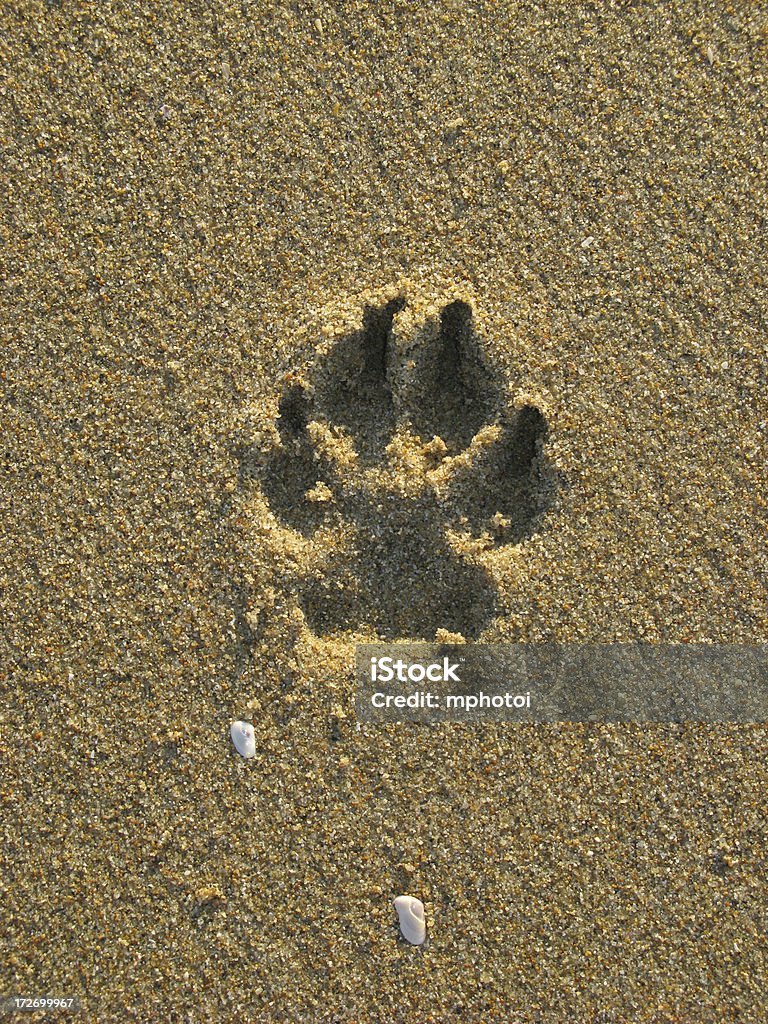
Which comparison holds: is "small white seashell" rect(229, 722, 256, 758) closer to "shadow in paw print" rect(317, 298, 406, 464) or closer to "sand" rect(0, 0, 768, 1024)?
"sand" rect(0, 0, 768, 1024)

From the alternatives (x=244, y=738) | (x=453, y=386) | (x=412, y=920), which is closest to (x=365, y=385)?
(x=453, y=386)

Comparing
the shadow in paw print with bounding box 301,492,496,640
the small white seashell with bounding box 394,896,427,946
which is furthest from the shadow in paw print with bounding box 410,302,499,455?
the small white seashell with bounding box 394,896,427,946

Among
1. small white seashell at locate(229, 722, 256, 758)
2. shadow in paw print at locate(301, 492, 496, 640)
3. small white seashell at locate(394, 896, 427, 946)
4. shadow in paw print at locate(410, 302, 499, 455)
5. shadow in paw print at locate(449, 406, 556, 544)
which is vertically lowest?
small white seashell at locate(394, 896, 427, 946)

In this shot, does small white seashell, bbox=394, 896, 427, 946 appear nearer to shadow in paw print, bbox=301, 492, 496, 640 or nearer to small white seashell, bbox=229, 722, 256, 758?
small white seashell, bbox=229, 722, 256, 758

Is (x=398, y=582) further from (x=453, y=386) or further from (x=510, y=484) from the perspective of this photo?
(x=453, y=386)

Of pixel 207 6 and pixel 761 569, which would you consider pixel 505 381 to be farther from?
pixel 207 6

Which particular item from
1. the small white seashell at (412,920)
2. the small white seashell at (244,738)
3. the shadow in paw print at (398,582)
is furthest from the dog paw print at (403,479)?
the small white seashell at (412,920)

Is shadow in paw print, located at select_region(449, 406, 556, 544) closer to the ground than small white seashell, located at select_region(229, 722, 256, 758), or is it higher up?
higher up
